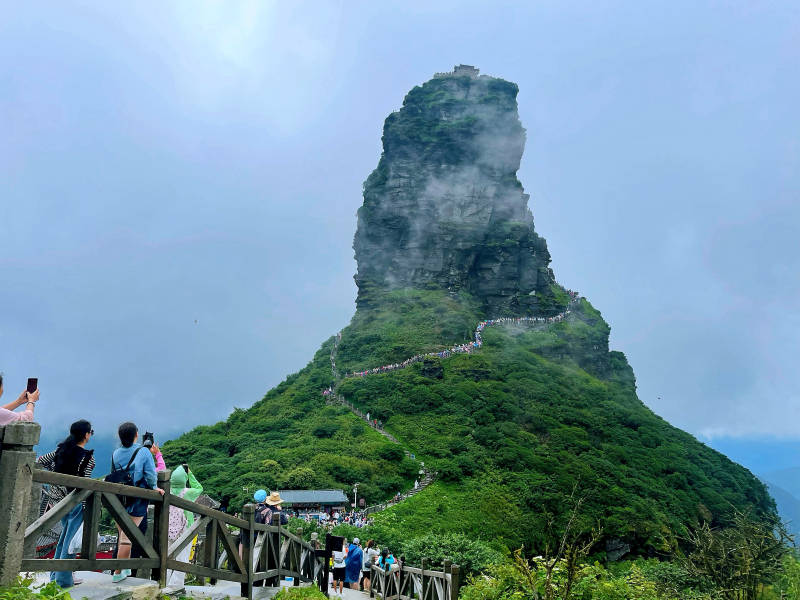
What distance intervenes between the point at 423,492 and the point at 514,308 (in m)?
47.9

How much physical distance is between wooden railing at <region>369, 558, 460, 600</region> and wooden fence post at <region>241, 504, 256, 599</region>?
3.58 meters

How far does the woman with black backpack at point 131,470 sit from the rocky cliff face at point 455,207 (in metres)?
72.4

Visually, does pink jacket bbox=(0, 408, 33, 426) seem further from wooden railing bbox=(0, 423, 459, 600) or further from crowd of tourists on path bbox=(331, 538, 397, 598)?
crowd of tourists on path bbox=(331, 538, 397, 598)

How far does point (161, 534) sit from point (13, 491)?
6.75 feet

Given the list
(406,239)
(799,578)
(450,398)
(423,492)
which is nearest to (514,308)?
(406,239)

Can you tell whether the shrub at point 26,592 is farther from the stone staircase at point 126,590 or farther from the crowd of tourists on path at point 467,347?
the crowd of tourists on path at point 467,347

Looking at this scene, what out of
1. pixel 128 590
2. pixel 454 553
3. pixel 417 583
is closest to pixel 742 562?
pixel 417 583

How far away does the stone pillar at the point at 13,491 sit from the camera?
14.8ft

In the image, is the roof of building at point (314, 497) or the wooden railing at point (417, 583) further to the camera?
the roof of building at point (314, 497)

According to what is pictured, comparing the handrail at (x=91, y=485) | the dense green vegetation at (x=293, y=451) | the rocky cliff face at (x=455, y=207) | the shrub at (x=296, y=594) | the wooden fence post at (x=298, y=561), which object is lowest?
the shrub at (x=296, y=594)

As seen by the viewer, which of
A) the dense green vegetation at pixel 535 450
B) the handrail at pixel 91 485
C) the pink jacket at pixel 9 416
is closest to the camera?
the handrail at pixel 91 485

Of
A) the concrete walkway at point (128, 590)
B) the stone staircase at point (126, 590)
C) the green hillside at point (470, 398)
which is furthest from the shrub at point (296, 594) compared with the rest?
the green hillside at point (470, 398)

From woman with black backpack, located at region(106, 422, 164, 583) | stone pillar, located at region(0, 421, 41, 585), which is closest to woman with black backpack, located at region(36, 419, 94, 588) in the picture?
woman with black backpack, located at region(106, 422, 164, 583)

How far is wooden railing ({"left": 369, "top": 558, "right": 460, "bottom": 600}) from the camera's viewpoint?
33.4ft
